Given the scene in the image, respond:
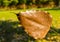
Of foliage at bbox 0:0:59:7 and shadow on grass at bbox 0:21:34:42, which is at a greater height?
shadow on grass at bbox 0:21:34:42

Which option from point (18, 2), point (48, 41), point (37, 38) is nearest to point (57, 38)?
point (48, 41)

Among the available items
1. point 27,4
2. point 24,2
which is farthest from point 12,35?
point 27,4

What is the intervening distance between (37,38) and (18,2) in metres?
12.3

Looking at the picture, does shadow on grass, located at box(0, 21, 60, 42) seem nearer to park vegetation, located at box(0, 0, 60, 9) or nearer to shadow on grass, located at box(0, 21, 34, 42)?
shadow on grass, located at box(0, 21, 34, 42)

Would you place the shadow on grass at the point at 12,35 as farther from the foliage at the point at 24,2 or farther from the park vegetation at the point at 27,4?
the park vegetation at the point at 27,4

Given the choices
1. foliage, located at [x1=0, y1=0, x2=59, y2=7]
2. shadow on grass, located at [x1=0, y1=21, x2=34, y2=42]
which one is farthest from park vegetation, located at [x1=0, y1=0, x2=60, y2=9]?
shadow on grass, located at [x1=0, y1=21, x2=34, y2=42]

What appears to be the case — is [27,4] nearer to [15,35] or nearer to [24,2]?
[24,2]

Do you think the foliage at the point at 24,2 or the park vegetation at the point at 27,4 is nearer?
the foliage at the point at 24,2

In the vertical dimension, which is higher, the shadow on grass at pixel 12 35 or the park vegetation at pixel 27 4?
the shadow on grass at pixel 12 35

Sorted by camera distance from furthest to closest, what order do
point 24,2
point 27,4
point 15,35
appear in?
1. point 27,4
2. point 24,2
3. point 15,35

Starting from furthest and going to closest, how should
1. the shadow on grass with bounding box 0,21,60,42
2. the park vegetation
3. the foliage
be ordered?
1. the park vegetation
2. the foliage
3. the shadow on grass with bounding box 0,21,60,42

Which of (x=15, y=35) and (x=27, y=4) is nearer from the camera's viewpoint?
(x=15, y=35)

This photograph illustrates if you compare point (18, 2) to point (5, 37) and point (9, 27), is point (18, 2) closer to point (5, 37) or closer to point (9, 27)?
point (9, 27)

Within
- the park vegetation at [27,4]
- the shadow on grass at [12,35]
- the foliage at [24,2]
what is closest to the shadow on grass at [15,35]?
the shadow on grass at [12,35]
